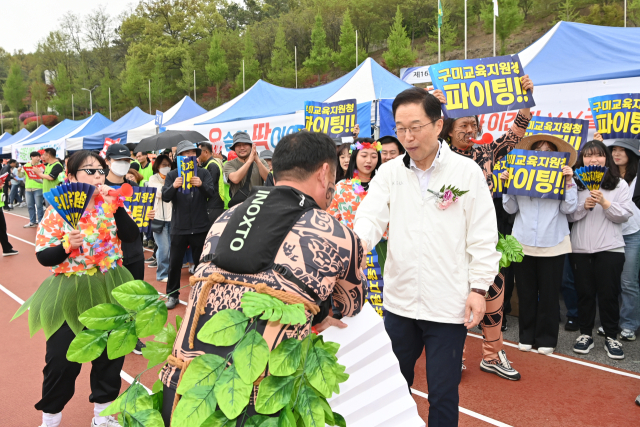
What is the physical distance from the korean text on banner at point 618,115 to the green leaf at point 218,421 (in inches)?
242

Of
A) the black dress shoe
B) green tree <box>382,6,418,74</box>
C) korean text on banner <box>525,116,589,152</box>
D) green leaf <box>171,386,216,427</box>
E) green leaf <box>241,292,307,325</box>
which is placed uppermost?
green tree <box>382,6,418,74</box>

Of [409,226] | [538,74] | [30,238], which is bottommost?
[30,238]

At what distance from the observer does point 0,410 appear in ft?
12.7

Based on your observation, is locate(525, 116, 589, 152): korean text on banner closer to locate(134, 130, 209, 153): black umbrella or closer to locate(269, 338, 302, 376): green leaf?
locate(269, 338, 302, 376): green leaf

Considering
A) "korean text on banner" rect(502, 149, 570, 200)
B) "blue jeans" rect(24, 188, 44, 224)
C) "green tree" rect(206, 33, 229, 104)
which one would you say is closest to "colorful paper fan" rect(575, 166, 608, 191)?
"korean text on banner" rect(502, 149, 570, 200)

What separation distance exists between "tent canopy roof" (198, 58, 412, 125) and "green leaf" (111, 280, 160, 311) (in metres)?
8.52

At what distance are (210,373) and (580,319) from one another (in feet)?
15.8

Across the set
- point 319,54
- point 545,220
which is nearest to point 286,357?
point 545,220

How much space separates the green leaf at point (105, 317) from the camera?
1.74 meters

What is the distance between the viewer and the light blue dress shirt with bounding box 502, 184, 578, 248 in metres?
4.68

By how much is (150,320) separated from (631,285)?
16.7 feet

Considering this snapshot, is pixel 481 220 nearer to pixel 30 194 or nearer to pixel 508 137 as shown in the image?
pixel 508 137

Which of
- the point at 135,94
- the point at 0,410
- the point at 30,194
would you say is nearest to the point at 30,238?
the point at 30,194

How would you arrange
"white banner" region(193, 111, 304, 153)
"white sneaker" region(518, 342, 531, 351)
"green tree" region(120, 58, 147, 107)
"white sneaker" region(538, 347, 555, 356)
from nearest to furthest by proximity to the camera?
"white sneaker" region(538, 347, 555, 356), "white sneaker" region(518, 342, 531, 351), "white banner" region(193, 111, 304, 153), "green tree" region(120, 58, 147, 107)
